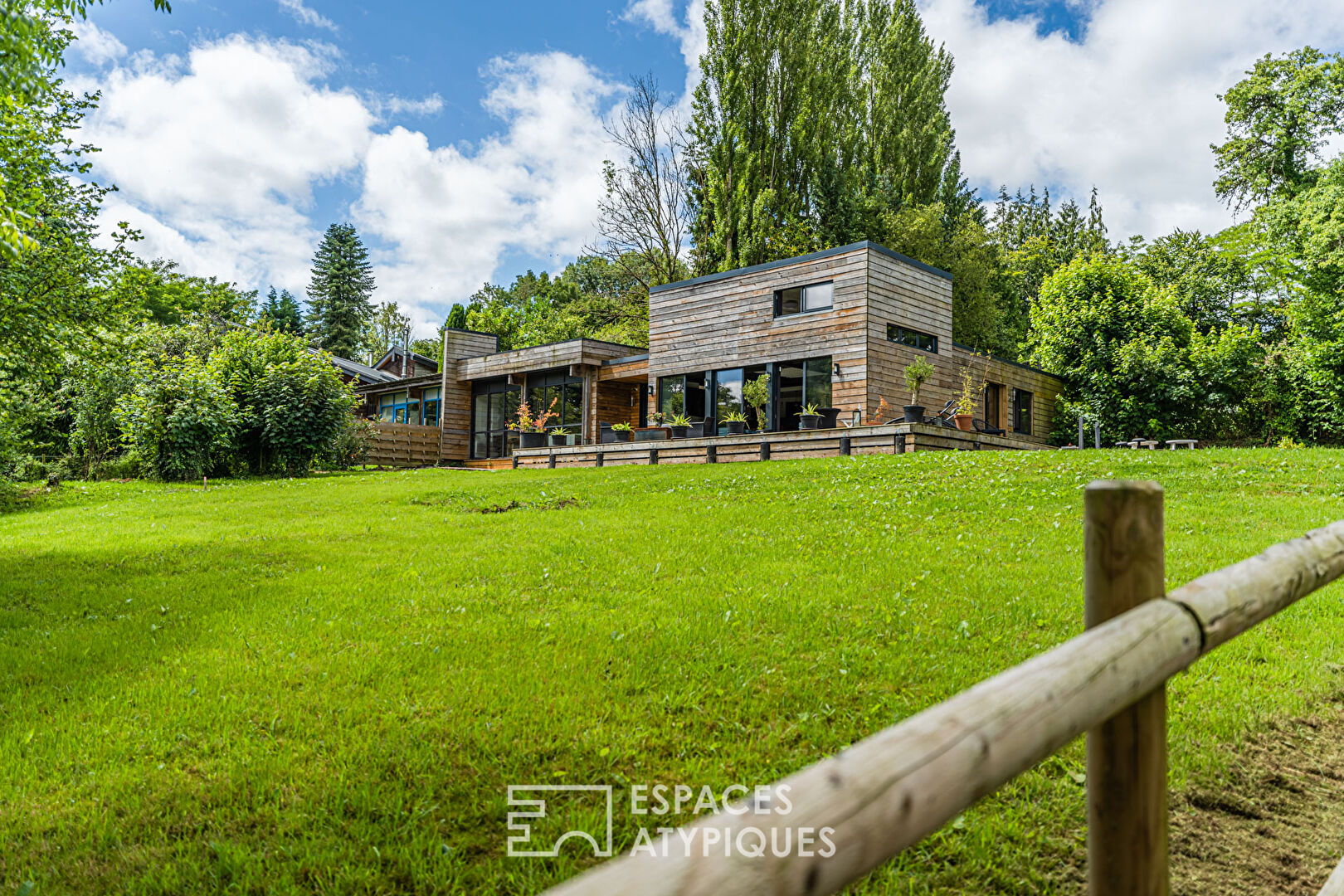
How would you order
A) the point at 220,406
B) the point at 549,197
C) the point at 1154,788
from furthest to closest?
1. the point at 549,197
2. the point at 220,406
3. the point at 1154,788

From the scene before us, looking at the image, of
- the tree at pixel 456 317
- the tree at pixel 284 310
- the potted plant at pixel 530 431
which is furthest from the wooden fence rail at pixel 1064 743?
the tree at pixel 284 310

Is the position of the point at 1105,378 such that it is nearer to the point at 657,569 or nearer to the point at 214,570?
the point at 657,569

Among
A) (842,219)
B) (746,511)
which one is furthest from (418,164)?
(746,511)

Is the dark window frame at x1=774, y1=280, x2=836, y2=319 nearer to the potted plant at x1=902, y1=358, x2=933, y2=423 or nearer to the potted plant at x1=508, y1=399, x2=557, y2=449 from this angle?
the potted plant at x1=902, y1=358, x2=933, y2=423

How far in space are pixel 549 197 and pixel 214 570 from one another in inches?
2021

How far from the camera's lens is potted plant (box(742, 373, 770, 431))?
20.6 metres

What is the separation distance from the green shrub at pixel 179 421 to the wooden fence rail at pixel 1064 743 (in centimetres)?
2150

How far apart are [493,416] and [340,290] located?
33.4 meters

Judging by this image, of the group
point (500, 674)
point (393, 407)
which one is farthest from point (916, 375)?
point (393, 407)

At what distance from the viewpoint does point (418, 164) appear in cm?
7431

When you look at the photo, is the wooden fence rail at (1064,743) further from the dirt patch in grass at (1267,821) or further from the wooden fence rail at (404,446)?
the wooden fence rail at (404,446)

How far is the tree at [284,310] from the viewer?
58.7 metres

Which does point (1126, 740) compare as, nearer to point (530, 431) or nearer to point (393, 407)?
point (530, 431)

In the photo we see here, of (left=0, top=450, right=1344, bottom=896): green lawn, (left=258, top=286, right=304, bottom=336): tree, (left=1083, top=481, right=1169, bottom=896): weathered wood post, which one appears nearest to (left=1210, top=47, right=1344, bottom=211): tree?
(left=0, top=450, right=1344, bottom=896): green lawn
